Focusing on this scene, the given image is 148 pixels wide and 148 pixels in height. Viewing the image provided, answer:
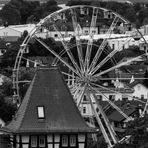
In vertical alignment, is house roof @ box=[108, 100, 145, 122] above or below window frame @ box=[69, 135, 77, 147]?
below

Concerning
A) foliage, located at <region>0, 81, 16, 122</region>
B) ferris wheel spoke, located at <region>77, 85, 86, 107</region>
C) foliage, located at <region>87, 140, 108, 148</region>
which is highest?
ferris wheel spoke, located at <region>77, 85, 86, 107</region>

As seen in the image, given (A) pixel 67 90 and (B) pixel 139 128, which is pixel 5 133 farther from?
(B) pixel 139 128

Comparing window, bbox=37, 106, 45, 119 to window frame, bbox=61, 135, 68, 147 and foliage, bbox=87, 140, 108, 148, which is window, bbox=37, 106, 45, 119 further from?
foliage, bbox=87, 140, 108, 148

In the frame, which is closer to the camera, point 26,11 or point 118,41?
point 118,41

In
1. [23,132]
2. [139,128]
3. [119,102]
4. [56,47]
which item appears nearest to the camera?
[23,132]

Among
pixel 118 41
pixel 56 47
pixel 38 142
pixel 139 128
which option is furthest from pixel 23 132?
pixel 118 41

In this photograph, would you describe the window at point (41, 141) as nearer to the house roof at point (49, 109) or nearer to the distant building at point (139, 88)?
the house roof at point (49, 109)

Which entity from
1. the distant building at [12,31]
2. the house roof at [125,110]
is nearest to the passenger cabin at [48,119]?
the house roof at [125,110]

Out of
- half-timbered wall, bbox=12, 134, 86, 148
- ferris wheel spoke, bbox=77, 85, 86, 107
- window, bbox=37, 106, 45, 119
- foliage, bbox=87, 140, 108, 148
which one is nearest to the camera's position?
half-timbered wall, bbox=12, 134, 86, 148

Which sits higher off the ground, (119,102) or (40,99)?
(40,99)

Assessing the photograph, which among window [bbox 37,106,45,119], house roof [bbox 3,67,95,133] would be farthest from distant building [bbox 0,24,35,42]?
window [bbox 37,106,45,119]
